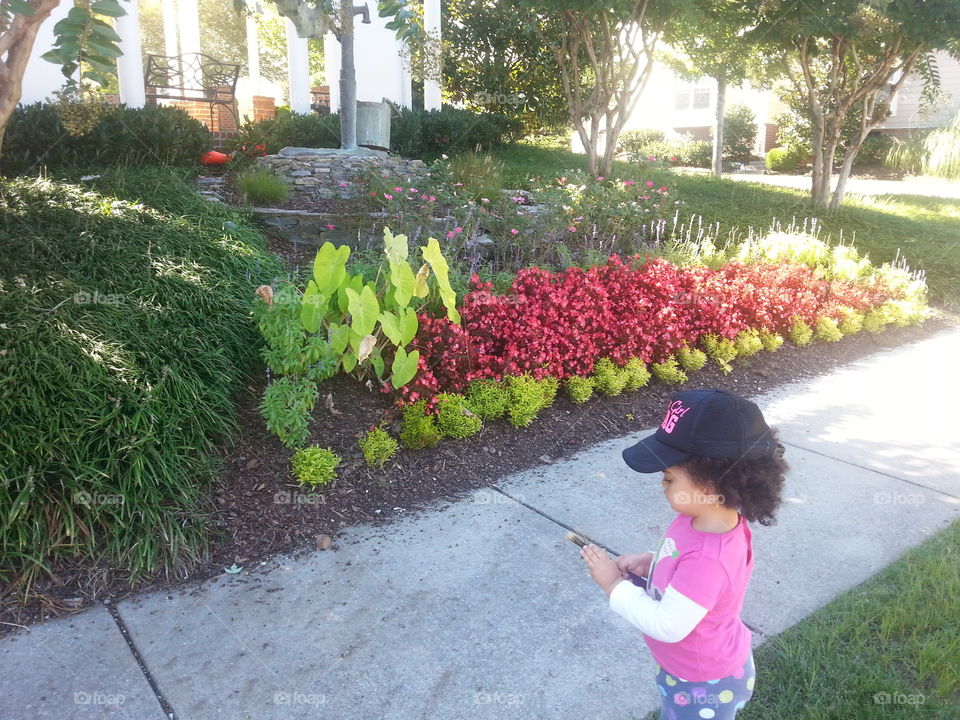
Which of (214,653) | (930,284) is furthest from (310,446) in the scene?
(930,284)

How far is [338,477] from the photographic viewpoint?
376 cm

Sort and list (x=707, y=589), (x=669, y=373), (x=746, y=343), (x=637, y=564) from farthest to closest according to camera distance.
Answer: (x=746, y=343) → (x=669, y=373) → (x=637, y=564) → (x=707, y=589)

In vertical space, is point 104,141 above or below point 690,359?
above

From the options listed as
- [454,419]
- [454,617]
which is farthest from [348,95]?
[454,617]

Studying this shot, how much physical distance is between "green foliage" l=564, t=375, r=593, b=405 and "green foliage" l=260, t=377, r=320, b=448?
71.5 inches

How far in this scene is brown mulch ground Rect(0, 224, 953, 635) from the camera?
2.99 metres

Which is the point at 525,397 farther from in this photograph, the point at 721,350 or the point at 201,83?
the point at 201,83

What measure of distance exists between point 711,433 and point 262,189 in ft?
19.9

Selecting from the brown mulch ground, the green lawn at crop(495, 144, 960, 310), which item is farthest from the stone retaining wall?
Answer: the brown mulch ground
